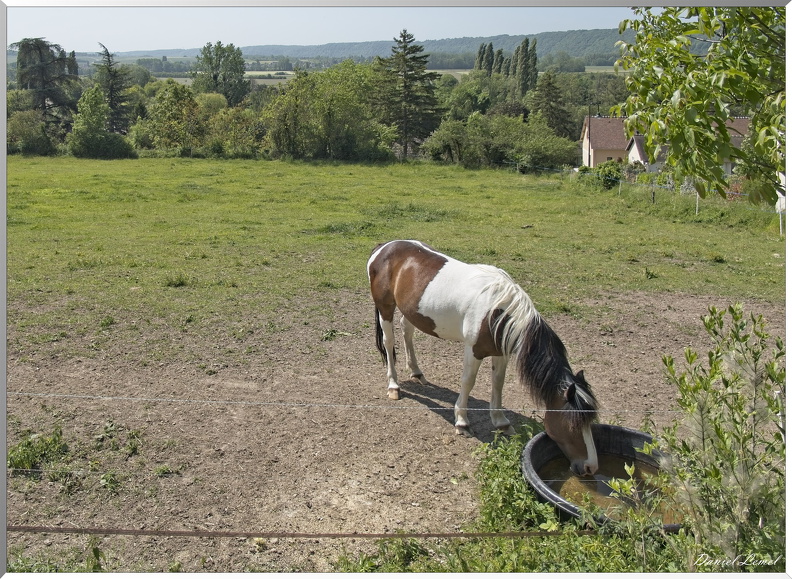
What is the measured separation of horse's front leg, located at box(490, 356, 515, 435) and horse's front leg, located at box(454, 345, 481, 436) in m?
0.15

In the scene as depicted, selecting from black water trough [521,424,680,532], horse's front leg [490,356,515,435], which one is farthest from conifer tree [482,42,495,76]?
black water trough [521,424,680,532]

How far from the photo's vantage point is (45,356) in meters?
7.12

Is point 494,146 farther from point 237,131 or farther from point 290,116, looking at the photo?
point 237,131

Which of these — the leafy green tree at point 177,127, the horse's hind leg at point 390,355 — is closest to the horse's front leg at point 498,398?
the horse's hind leg at point 390,355

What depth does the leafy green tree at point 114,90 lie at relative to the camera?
125 ft

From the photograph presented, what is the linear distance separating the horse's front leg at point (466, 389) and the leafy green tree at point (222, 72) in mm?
38063

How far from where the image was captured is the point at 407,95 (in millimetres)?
33812

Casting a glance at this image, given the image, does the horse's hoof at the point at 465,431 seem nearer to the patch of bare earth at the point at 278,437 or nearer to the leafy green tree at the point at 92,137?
the patch of bare earth at the point at 278,437

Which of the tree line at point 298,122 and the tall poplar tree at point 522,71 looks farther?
the tall poplar tree at point 522,71

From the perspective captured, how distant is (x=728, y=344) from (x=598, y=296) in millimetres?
6345

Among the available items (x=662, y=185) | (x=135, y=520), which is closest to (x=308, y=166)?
Answer: (x=662, y=185)

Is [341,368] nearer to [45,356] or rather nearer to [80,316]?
[45,356]

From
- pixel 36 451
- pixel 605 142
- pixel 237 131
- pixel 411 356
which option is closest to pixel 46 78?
pixel 237 131

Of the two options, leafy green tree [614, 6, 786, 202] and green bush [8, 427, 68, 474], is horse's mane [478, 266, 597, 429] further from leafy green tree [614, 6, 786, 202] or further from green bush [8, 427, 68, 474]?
green bush [8, 427, 68, 474]
